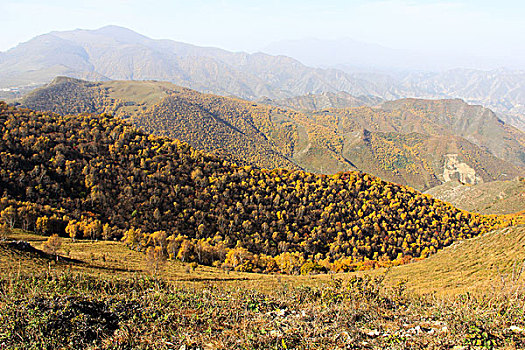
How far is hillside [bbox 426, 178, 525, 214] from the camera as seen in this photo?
132875 millimetres

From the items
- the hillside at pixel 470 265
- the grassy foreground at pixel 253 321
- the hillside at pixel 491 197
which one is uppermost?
the grassy foreground at pixel 253 321

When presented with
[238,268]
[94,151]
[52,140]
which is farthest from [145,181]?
[238,268]

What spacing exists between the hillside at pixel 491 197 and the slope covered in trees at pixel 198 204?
31.7 metres

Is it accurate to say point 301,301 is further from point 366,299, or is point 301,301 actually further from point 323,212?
point 323,212

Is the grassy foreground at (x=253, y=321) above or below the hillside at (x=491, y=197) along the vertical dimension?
above

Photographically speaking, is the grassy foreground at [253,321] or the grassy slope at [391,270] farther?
the grassy slope at [391,270]

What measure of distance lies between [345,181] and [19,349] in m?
118

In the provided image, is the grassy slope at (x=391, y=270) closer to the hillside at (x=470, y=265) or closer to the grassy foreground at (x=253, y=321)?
the hillside at (x=470, y=265)

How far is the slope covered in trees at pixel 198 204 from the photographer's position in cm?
6528

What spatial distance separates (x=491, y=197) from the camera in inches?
5797

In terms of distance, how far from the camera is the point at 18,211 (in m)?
57.6

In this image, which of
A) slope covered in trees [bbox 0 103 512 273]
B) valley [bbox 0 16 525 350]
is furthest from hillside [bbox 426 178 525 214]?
slope covered in trees [bbox 0 103 512 273]

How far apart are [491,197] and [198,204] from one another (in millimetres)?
149326

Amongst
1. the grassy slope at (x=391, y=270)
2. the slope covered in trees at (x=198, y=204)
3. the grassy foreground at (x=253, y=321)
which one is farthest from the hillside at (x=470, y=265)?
the slope covered in trees at (x=198, y=204)
